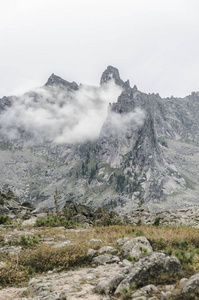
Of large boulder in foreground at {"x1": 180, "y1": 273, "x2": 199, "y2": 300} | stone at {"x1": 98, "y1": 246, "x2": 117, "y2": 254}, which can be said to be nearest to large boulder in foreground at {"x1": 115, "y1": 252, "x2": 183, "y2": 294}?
large boulder in foreground at {"x1": 180, "y1": 273, "x2": 199, "y2": 300}

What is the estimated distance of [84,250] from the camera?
639 inches

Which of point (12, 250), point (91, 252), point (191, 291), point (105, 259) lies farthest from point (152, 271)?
point (12, 250)

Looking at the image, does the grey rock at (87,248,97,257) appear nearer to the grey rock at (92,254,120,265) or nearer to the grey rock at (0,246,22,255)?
the grey rock at (92,254,120,265)

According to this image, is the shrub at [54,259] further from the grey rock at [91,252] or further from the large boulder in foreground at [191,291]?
the large boulder in foreground at [191,291]

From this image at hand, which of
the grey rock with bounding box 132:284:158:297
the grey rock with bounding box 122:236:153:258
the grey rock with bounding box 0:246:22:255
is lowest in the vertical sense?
the grey rock with bounding box 0:246:22:255

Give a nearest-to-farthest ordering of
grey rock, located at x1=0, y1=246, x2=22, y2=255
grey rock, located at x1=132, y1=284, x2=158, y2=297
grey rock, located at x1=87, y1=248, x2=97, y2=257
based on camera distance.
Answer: grey rock, located at x1=132, y1=284, x2=158, y2=297
grey rock, located at x1=87, y1=248, x2=97, y2=257
grey rock, located at x1=0, y1=246, x2=22, y2=255

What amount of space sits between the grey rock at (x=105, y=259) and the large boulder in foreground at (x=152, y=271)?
4.91 metres

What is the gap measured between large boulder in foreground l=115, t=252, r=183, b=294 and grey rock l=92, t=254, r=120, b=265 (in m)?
4.91

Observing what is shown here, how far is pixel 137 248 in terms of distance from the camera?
1505 cm

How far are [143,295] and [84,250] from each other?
8.38m

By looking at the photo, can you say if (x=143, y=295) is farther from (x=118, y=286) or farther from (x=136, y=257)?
(x=136, y=257)

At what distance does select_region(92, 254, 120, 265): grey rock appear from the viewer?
1473cm

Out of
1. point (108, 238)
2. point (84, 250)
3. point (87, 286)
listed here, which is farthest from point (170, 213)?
point (87, 286)

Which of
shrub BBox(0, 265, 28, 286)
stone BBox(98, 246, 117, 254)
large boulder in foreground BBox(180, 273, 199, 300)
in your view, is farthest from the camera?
stone BBox(98, 246, 117, 254)
